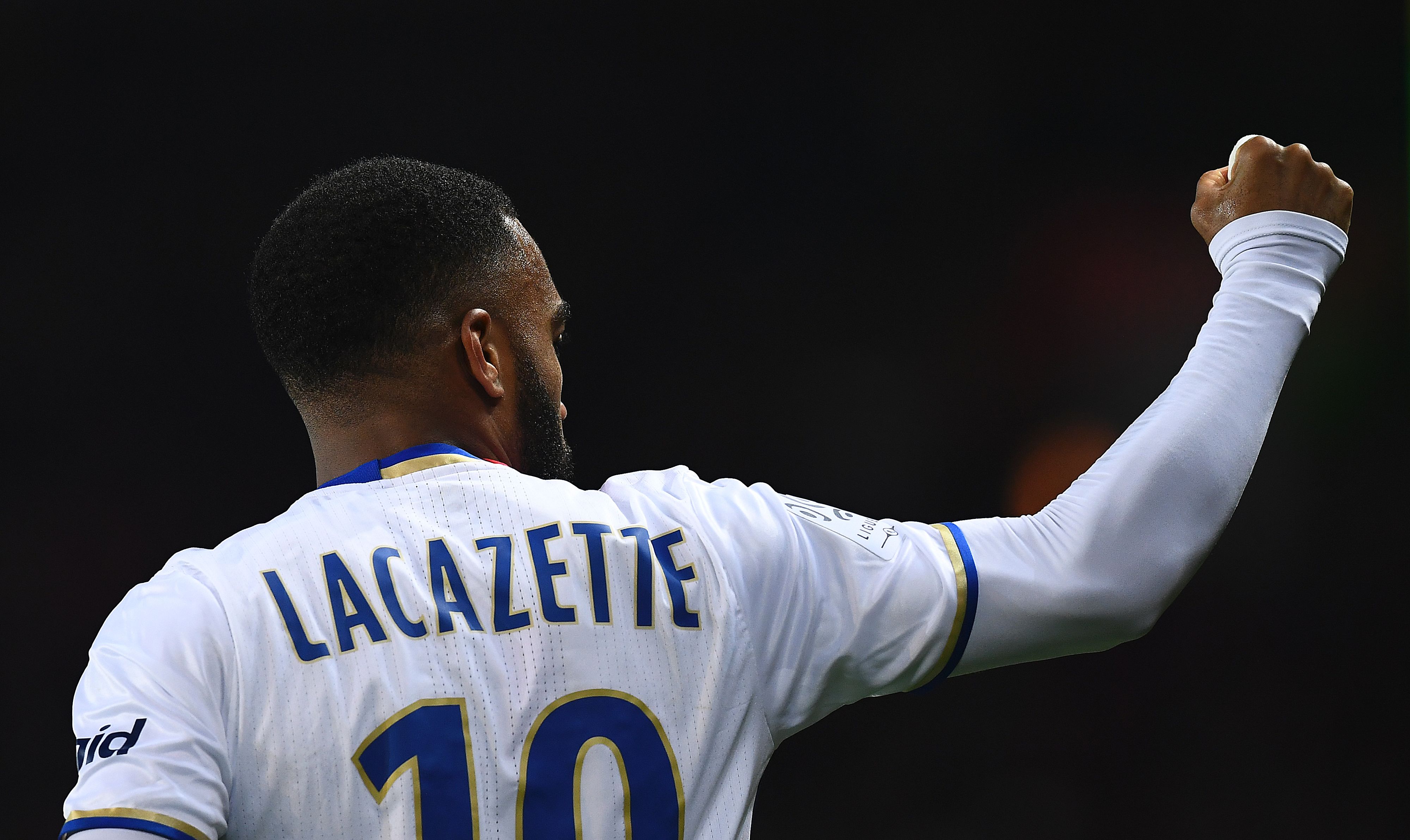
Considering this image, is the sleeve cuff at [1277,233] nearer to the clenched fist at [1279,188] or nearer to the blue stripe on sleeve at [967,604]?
the clenched fist at [1279,188]

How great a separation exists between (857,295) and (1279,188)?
3.07 m

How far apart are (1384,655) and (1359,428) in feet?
2.58

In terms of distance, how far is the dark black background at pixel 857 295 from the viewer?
389 centimetres

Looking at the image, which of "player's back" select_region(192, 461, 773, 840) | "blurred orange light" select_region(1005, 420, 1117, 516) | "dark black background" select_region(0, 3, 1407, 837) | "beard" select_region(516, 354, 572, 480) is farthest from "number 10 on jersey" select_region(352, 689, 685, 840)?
"blurred orange light" select_region(1005, 420, 1117, 516)

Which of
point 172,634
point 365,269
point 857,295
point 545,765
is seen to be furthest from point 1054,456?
point 172,634

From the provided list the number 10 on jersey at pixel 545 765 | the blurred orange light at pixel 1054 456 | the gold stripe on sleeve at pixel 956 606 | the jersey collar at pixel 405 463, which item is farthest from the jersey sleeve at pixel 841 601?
the blurred orange light at pixel 1054 456

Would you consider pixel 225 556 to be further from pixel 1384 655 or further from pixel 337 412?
pixel 1384 655

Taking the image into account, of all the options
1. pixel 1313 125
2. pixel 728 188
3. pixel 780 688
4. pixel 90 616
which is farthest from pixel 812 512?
pixel 1313 125

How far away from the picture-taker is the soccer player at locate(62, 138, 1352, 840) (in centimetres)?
92

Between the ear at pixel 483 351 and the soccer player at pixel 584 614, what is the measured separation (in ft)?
0.12

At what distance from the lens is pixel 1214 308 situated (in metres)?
1.10

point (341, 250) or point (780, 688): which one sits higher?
point (341, 250)

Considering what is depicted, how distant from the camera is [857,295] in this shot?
4.19 meters

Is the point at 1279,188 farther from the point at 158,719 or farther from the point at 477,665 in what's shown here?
the point at 158,719
